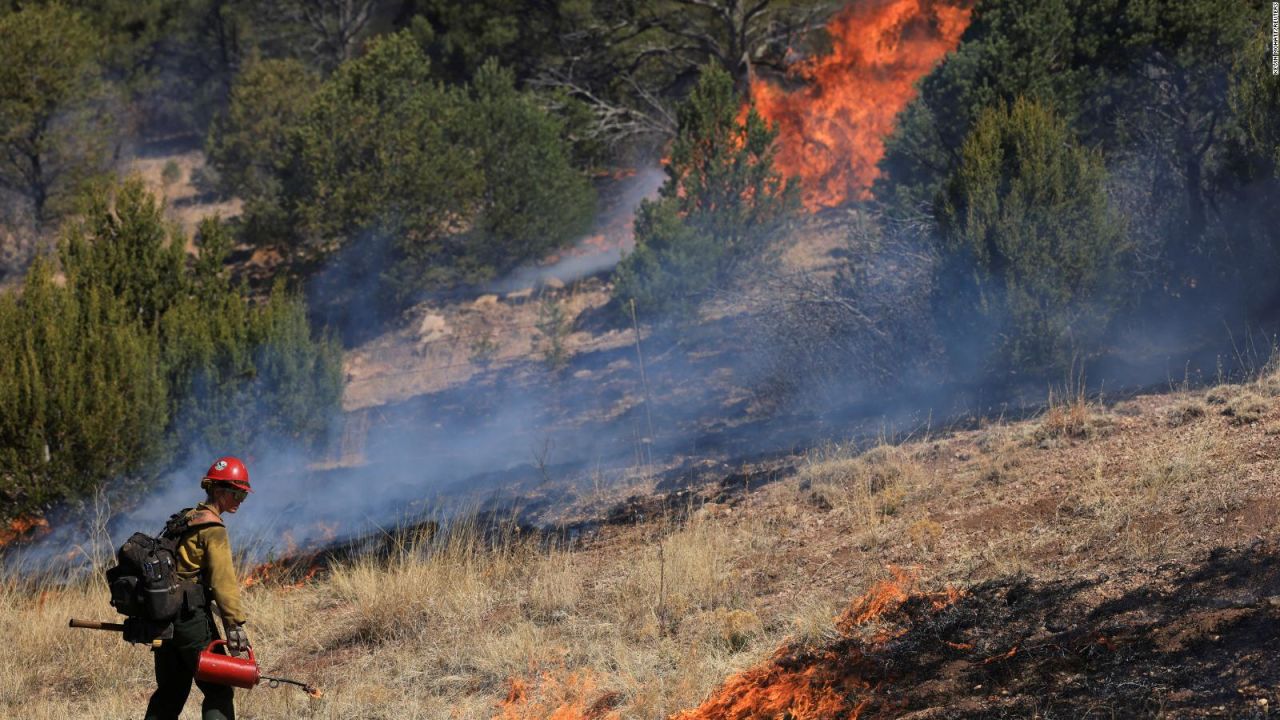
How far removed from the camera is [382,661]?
315 inches

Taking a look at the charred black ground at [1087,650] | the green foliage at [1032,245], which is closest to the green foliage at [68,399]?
the charred black ground at [1087,650]

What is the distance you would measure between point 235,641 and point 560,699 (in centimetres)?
190

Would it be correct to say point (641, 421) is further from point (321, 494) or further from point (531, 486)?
point (321, 494)

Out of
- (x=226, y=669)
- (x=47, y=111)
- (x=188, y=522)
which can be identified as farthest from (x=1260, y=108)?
(x=47, y=111)

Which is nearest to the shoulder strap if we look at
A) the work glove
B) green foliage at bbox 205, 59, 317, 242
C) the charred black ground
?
the work glove

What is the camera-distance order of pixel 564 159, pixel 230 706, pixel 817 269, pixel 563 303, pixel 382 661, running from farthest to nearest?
1. pixel 564 159
2. pixel 563 303
3. pixel 817 269
4. pixel 382 661
5. pixel 230 706

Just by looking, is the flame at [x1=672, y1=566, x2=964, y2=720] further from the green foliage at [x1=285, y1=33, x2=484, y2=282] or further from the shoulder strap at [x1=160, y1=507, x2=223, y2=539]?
the green foliage at [x1=285, y1=33, x2=484, y2=282]

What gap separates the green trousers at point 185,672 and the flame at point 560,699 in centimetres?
155

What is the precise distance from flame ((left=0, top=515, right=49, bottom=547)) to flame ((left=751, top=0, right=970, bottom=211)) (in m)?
A: 14.7

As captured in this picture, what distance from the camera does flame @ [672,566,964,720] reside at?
608 centimetres

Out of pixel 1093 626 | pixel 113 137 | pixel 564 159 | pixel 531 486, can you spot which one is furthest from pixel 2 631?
pixel 113 137

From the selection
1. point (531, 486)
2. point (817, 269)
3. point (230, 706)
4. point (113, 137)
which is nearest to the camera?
point (230, 706)

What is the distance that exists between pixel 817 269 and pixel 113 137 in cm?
2045

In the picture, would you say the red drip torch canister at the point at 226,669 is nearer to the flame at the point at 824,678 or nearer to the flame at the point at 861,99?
the flame at the point at 824,678
